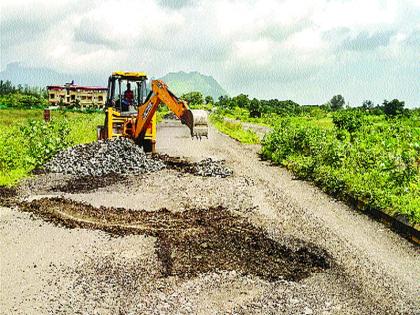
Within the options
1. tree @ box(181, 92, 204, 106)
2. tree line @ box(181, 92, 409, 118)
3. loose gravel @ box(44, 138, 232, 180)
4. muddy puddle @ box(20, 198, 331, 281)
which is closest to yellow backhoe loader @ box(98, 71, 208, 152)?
loose gravel @ box(44, 138, 232, 180)

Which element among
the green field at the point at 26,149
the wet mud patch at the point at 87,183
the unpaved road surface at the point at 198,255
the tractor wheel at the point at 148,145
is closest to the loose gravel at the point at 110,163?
the wet mud patch at the point at 87,183

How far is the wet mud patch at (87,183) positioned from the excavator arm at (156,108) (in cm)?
262

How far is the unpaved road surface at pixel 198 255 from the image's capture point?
640 cm

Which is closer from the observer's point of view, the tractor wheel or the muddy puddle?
the muddy puddle

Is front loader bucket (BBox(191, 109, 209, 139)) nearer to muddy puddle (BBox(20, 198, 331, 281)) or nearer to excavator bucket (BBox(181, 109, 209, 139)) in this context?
excavator bucket (BBox(181, 109, 209, 139))

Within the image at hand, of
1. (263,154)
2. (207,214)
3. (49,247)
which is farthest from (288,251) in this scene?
(263,154)

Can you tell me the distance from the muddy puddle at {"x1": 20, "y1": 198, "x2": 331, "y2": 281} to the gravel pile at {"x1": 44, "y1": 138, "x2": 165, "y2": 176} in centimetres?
389

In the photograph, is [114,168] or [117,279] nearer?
[117,279]

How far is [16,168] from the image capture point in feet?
50.4

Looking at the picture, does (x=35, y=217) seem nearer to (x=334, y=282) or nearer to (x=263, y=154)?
(x=334, y=282)

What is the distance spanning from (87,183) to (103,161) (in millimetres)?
1999

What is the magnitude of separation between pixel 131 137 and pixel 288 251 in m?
11.3

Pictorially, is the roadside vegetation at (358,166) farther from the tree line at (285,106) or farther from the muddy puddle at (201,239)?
the tree line at (285,106)

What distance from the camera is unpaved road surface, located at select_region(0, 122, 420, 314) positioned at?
252 inches
